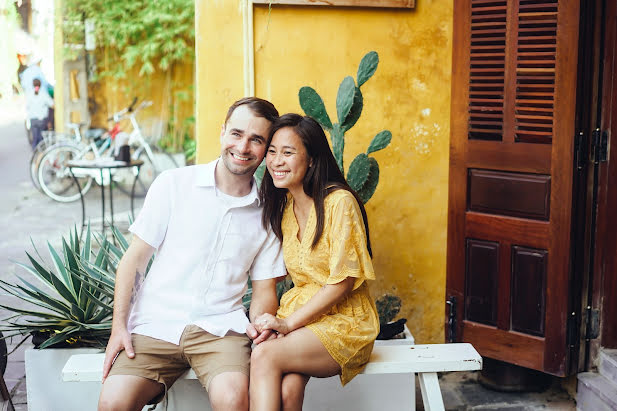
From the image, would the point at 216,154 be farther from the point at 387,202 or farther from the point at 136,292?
the point at 136,292

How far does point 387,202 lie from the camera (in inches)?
180

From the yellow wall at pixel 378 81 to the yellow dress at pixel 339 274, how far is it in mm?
1449

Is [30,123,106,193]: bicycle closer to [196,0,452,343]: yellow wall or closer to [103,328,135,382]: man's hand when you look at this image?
[196,0,452,343]: yellow wall

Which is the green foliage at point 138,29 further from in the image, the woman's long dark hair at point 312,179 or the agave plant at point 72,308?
the woman's long dark hair at point 312,179

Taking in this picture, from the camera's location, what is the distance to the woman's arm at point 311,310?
118 inches

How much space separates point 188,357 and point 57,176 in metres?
7.72

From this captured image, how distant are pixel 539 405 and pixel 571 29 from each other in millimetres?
1972

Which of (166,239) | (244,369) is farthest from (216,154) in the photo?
(244,369)

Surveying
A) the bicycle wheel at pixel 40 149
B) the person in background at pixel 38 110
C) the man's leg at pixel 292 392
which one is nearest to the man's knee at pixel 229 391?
the man's leg at pixel 292 392

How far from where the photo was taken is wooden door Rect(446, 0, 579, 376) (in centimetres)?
385

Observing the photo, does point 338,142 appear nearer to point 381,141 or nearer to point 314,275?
point 381,141

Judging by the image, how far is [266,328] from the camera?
2.99 m

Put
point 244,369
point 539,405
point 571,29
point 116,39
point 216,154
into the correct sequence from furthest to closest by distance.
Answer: point 116,39 → point 216,154 → point 539,405 → point 571,29 → point 244,369

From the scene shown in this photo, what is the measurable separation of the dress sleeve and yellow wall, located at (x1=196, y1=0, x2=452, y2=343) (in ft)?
Answer: 5.04
